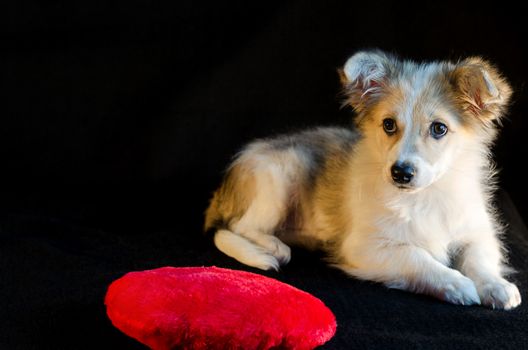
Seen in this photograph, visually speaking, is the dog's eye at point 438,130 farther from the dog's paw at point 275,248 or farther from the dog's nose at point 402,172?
the dog's paw at point 275,248

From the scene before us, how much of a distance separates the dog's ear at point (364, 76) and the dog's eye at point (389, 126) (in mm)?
124

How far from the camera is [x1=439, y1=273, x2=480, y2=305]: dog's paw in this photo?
7.85 ft

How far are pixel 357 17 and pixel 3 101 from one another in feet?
5.35

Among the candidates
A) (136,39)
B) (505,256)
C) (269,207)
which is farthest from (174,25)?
(505,256)

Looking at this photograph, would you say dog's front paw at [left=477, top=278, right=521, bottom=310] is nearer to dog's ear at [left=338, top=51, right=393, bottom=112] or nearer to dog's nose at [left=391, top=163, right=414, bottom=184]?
dog's nose at [left=391, top=163, right=414, bottom=184]

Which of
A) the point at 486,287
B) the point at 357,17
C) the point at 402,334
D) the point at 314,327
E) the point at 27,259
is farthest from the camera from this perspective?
the point at 357,17

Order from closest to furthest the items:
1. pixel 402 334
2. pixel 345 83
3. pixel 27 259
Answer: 1. pixel 402 334
2. pixel 345 83
3. pixel 27 259

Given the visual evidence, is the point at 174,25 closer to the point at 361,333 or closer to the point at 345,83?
the point at 345,83

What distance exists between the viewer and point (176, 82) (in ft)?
12.0

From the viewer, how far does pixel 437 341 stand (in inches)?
84.0

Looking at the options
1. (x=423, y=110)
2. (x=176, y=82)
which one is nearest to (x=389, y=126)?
(x=423, y=110)

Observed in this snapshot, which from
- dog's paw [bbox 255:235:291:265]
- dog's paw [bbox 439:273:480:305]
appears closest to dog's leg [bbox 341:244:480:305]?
dog's paw [bbox 439:273:480:305]

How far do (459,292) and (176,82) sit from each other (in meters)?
1.75

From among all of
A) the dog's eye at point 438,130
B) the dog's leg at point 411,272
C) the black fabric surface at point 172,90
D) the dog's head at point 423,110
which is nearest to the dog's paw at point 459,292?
the dog's leg at point 411,272
